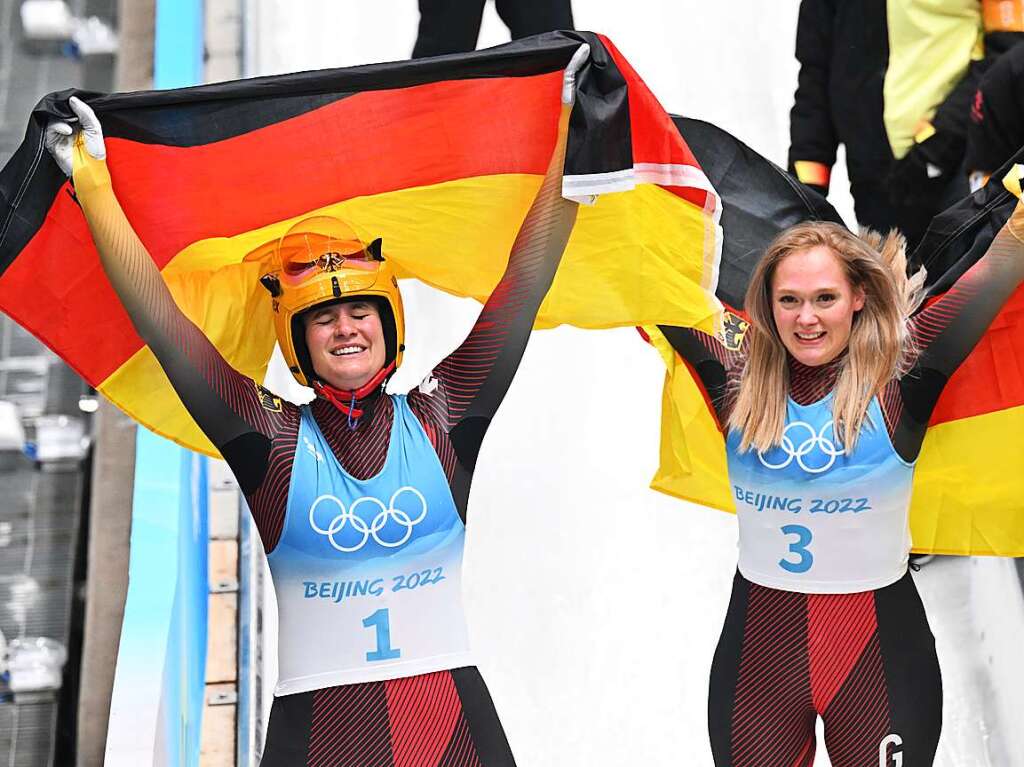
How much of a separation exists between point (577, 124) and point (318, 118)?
0.58 meters

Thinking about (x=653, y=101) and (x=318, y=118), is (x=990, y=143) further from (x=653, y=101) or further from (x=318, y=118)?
(x=318, y=118)

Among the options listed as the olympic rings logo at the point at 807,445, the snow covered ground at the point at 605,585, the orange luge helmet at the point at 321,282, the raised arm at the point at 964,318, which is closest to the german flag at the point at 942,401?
the raised arm at the point at 964,318

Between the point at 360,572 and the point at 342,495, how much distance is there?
154 millimetres

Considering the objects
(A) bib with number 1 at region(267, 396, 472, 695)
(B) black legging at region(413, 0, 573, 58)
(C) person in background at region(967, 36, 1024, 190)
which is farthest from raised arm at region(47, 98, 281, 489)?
(B) black legging at region(413, 0, 573, 58)

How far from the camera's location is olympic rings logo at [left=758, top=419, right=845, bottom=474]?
3.63 m

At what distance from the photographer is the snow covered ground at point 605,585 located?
5.03m

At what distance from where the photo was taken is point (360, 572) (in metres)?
3.36

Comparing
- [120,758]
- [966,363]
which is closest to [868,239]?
[966,363]

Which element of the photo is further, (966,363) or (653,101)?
(966,363)

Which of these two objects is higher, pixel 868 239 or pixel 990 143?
pixel 990 143

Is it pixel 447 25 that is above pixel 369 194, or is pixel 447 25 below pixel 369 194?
above

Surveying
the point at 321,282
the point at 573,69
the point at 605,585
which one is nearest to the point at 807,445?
the point at 573,69

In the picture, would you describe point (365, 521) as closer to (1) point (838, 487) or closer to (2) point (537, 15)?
(1) point (838, 487)

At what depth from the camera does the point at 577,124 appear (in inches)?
140
